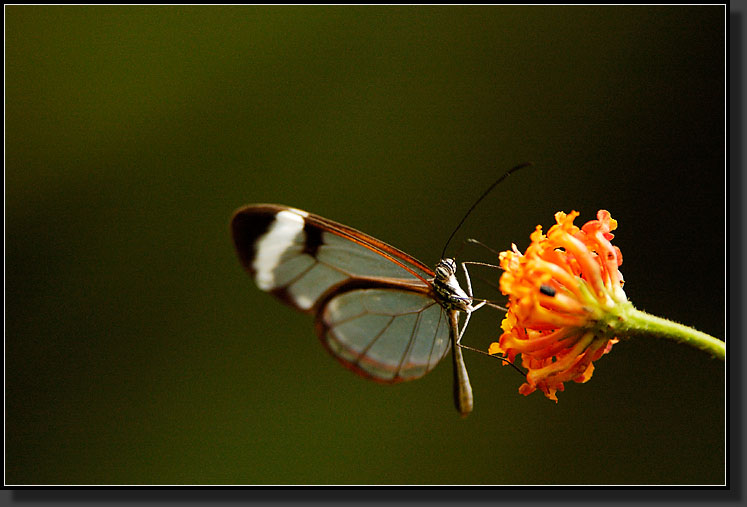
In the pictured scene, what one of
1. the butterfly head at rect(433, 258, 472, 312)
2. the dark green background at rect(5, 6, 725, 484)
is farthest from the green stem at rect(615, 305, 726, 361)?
the dark green background at rect(5, 6, 725, 484)

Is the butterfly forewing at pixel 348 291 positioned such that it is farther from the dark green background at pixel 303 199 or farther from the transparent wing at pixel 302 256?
the dark green background at pixel 303 199

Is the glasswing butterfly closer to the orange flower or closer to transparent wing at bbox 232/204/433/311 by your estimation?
transparent wing at bbox 232/204/433/311

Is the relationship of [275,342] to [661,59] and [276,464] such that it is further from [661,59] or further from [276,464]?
[661,59]

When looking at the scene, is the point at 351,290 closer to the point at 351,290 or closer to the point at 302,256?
the point at 351,290

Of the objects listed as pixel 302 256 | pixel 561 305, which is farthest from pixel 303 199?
pixel 561 305

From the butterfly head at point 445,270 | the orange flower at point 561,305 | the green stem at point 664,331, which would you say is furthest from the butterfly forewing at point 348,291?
the green stem at point 664,331
